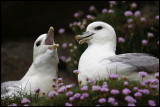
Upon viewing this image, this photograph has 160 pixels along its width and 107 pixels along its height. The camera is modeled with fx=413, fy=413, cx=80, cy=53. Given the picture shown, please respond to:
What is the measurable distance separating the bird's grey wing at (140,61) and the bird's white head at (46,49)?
82cm

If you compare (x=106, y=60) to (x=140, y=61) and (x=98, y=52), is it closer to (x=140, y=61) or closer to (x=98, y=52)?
(x=98, y=52)

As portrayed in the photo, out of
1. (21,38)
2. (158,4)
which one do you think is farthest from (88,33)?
(21,38)

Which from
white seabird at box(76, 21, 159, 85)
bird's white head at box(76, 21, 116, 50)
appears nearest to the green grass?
white seabird at box(76, 21, 159, 85)

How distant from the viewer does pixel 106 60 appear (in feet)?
16.0

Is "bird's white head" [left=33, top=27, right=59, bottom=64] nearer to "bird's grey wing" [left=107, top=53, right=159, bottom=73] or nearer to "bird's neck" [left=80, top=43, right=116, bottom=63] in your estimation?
"bird's neck" [left=80, top=43, right=116, bottom=63]

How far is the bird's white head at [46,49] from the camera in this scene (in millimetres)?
5316

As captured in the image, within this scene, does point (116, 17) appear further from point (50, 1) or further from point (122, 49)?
point (50, 1)

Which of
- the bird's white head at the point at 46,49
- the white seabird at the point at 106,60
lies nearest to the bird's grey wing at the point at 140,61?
the white seabird at the point at 106,60

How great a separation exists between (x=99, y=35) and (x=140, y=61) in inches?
29.9

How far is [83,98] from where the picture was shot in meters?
3.74

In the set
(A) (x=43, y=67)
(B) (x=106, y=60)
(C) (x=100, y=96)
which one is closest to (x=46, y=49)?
(A) (x=43, y=67)

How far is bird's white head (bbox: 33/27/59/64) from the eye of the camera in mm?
5316

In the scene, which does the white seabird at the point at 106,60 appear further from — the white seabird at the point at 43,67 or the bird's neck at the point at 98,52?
the white seabird at the point at 43,67

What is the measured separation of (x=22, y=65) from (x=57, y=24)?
125cm
